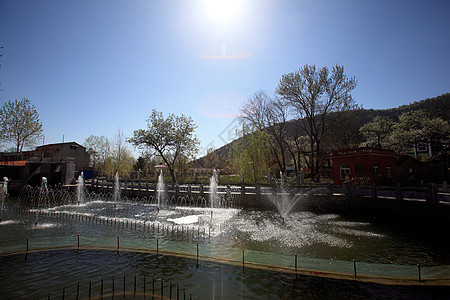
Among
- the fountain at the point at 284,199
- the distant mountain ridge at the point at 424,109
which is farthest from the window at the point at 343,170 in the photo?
the distant mountain ridge at the point at 424,109

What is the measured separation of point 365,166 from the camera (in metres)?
22.6

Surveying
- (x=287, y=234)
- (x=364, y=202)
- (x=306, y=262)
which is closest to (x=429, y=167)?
(x=364, y=202)

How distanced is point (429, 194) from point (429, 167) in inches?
667

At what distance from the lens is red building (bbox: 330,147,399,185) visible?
72.3ft

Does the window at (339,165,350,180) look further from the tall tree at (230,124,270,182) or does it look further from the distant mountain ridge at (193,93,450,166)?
the distant mountain ridge at (193,93,450,166)

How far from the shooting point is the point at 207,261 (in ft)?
25.2

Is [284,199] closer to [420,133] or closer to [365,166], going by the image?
[365,166]

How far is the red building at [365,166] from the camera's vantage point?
867 inches

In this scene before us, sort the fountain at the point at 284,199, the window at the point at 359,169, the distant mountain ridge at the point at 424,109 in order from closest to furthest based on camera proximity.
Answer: the fountain at the point at 284,199, the window at the point at 359,169, the distant mountain ridge at the point at 424,109

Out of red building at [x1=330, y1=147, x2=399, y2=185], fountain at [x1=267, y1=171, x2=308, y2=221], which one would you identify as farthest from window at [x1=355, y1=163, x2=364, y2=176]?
fountain at [x1=267, y1=171, x2=308, y2=221]

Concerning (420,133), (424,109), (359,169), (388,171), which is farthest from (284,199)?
(424,109)

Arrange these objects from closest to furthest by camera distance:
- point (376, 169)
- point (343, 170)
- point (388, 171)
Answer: point (376, 169), point (388, 171), point (343, 170)

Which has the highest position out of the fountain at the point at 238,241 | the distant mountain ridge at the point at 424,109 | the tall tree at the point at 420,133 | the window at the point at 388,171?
the distant mountain ridge at the point at 424,109

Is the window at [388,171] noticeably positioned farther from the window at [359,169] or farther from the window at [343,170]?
the window at [343,170]
